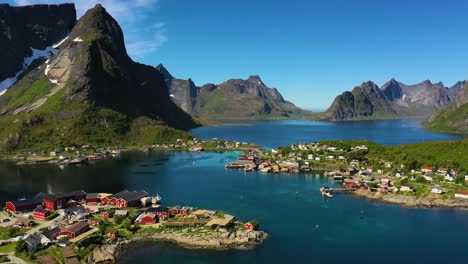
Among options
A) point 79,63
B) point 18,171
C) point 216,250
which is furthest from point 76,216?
point 79,63

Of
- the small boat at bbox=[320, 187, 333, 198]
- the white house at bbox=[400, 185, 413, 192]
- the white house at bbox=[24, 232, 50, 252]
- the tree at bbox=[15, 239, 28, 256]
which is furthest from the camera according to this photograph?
the white house at bbox=[400, 185, 413, 192]

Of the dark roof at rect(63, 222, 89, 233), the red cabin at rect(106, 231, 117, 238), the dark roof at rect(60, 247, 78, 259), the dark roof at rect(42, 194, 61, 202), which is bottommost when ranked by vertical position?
the dark roof at rect(60, 247, 78, 259)

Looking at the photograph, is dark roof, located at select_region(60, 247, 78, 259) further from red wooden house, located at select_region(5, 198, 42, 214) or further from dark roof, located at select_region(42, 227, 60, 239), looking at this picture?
red wooden house, located at select_region(5, 198, 42, 214)

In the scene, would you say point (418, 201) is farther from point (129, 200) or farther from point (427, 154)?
point (129, 200)

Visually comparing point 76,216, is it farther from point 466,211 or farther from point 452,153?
point 452,153

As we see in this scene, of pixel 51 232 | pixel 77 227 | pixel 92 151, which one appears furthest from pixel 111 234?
pixel 92 151

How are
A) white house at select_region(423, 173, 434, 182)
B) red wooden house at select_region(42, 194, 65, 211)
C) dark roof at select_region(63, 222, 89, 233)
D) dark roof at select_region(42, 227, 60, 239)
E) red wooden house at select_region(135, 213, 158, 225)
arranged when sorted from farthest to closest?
white house at select_region(423, 173, 434, 182)
red wooden house at select_region(42, 194, 65, 211)
red wooden house at select_region(135, 213, 158, 225)
dark roof at select_region(63, 222, 89, 233)
dark roof at select_region(42, 227, 60, 239)

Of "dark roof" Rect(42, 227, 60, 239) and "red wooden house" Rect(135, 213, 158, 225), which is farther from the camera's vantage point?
"red wooden house" Rect(135, 213, 158, 225)

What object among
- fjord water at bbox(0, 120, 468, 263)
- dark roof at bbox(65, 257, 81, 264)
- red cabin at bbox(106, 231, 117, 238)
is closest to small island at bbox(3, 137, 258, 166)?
fjord water at bbox(0, 120, 468, 263)
